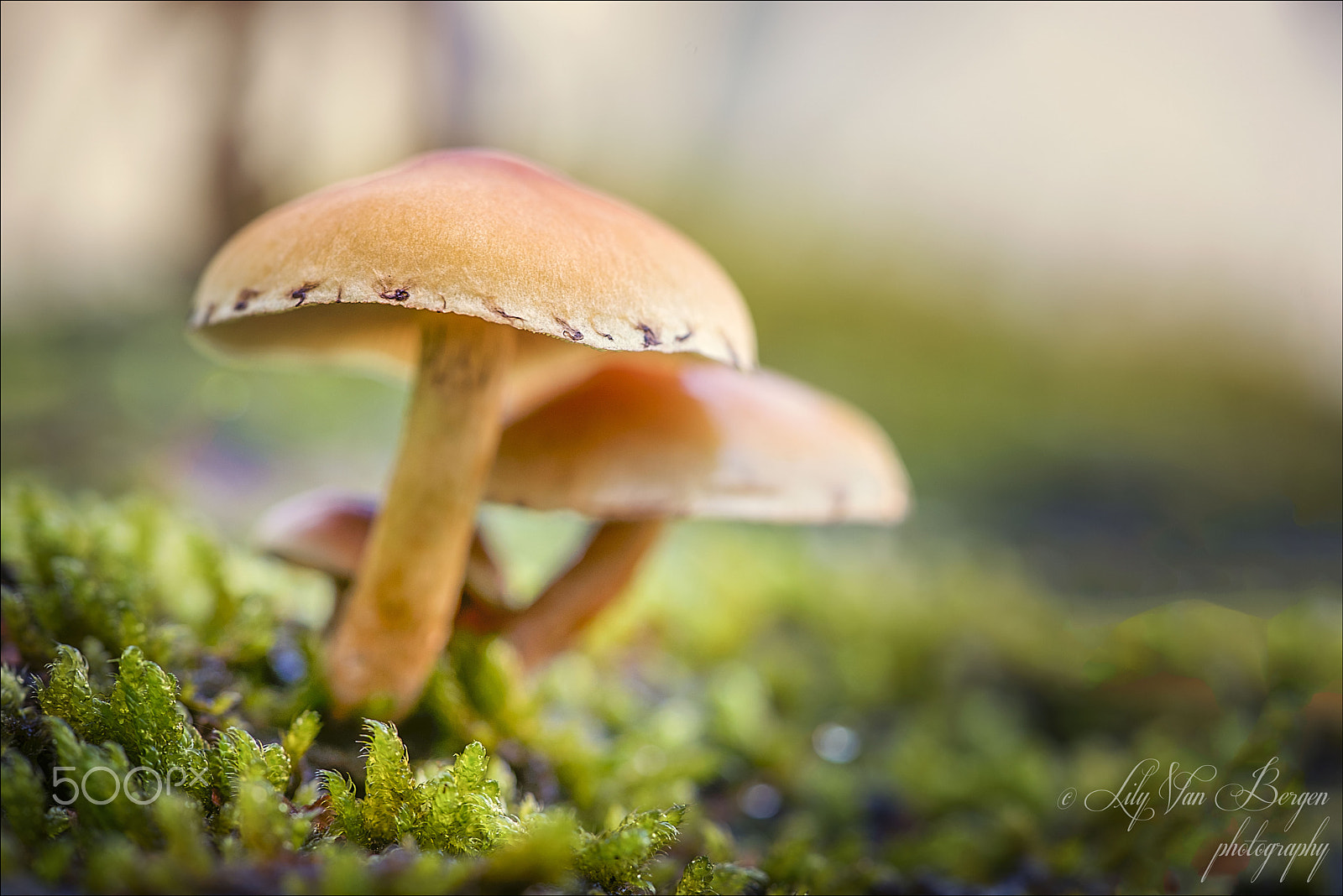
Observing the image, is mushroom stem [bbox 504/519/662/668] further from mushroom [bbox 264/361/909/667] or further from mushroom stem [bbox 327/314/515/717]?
mushroom stem [bbox 327/314/515/717]

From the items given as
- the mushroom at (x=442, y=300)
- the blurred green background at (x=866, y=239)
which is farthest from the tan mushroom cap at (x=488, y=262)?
the blurred green background at (x=866, y=239)

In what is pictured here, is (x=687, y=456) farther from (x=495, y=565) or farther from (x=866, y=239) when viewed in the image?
(x=866, y=239)

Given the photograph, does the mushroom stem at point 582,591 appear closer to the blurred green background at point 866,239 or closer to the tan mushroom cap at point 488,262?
the tan mushroom cap at point 488,262

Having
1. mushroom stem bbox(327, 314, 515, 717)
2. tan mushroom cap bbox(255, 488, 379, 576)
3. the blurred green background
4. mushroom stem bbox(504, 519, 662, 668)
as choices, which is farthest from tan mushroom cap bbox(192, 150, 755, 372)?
the blurred green background

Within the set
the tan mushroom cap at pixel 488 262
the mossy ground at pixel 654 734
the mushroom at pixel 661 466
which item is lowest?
the mossy ground at pixel 654 734

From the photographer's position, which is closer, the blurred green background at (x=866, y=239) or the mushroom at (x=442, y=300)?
the mushroom at (x=442, y=300)

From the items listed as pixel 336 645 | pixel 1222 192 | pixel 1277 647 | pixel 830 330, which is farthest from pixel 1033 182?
pixel 336 645

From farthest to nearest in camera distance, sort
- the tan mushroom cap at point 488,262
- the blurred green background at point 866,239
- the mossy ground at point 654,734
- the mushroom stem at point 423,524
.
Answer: the blurred green background at point 866,239, the mushroom stem at point 423,524, the tan mushroom cap at point 488,262, the mossy ground at point 654,734

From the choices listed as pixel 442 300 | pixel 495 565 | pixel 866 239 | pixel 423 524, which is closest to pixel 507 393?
pixel 495 565
